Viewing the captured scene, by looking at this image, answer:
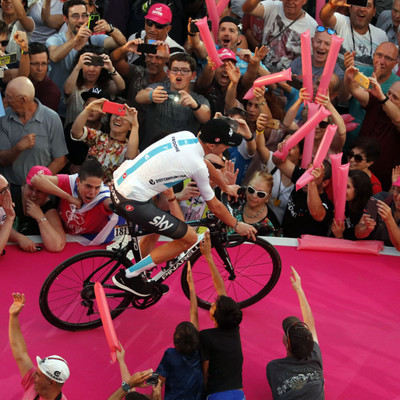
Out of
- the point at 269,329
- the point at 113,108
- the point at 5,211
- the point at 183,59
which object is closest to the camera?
the point at 269,329

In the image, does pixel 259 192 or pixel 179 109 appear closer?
pixel 259 192

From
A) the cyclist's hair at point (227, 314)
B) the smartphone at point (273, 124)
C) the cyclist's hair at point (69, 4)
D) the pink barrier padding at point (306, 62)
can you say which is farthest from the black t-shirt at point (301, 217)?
the cyclist's hair at point (69, 4)

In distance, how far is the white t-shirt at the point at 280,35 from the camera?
757cm

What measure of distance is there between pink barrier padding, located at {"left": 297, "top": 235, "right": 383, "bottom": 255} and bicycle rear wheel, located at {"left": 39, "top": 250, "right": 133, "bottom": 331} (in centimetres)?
192

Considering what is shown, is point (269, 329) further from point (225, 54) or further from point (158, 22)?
point (158, 22)

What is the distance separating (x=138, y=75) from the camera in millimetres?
7184

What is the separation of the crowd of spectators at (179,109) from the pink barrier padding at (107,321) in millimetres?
1131

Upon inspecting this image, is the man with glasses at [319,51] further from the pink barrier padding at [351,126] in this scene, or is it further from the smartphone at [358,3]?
the pink barrier padding at [351,126]

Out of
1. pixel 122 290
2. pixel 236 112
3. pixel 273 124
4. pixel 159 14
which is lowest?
pixel 122 290

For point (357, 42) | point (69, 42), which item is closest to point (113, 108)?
point (69, 42)

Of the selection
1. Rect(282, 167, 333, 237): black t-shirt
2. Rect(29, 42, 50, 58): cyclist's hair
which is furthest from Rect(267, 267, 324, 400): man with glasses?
Rect(29, 42, 50, 58): cyclist's hair

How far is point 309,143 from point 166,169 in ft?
7.77

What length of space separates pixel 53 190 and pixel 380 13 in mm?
5002

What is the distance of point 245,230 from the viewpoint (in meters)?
4.87
